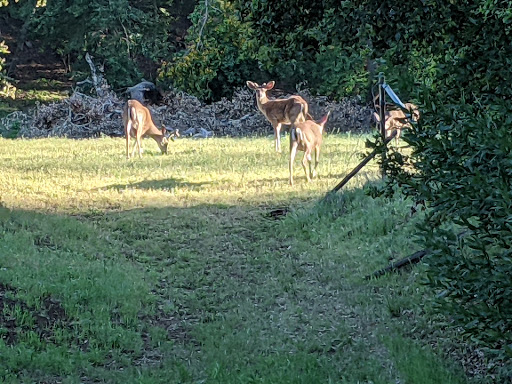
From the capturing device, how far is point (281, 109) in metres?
18.5

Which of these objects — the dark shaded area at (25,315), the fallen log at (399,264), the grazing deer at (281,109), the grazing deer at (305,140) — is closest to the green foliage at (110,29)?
the grazing deer at (281,109)

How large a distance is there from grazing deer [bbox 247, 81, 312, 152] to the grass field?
507 centimetres

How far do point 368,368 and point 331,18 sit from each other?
2452mm

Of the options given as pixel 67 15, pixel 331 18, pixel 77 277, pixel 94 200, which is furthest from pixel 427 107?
pixel 67 15

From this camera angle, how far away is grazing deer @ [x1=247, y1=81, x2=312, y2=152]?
18.0m

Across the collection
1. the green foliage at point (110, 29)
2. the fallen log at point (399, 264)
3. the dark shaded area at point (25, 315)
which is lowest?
the dark shaded area at point (25, 315)

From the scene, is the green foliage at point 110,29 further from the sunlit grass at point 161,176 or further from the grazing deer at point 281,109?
the sunlit grass at point 161,176

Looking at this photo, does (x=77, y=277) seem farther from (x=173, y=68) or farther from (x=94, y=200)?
(x=94, y=200)

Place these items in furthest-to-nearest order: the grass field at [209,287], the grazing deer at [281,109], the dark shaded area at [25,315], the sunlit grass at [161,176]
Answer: the grazing deer at [281,109]
the sunlit grass at [161,176]
the dark shaded area at [25,315]
the grass field at [209,287]

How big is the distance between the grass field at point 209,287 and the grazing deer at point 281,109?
5.07m

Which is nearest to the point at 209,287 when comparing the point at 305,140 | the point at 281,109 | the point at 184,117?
the point at 305,140

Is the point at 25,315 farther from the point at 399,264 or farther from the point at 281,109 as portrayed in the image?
the point at 281,109

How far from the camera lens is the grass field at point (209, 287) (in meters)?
5.56

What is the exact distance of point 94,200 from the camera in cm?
1154
